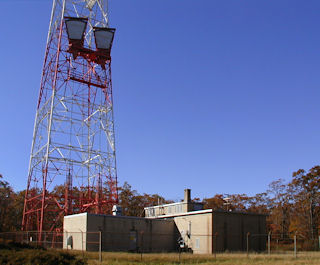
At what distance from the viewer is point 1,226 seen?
2174 inches

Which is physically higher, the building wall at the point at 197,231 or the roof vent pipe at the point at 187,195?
the roof vent pipe at the point at 187,195

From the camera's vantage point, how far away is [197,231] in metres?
38.2

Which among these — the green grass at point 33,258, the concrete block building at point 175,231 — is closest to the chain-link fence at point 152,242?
the concrete block building at point 175,231

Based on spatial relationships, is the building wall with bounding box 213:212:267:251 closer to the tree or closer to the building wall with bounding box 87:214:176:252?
the building wall with bounding box 87:214:176:252

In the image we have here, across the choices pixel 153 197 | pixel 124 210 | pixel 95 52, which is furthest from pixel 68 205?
pixel 153 197

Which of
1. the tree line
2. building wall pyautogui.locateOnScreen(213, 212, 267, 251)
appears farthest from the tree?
building wall pyautogui.locateOnScreen(213, 212, 267, 251)

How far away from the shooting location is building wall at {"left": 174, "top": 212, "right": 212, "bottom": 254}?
36562 millimetres

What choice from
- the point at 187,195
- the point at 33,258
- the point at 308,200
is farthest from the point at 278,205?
the point at 33,258

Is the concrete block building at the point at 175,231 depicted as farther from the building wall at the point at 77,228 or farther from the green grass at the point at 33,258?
the green grass at the point at 33,258

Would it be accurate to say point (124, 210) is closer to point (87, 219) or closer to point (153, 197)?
point (153, 197)

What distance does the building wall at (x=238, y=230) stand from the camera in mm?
37188

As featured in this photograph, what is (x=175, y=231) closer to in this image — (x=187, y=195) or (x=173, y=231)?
(x=173, y=231)

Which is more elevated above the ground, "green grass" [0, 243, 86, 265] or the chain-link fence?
"green grass" [0, 243, 86, 265]

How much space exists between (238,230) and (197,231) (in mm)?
3830
